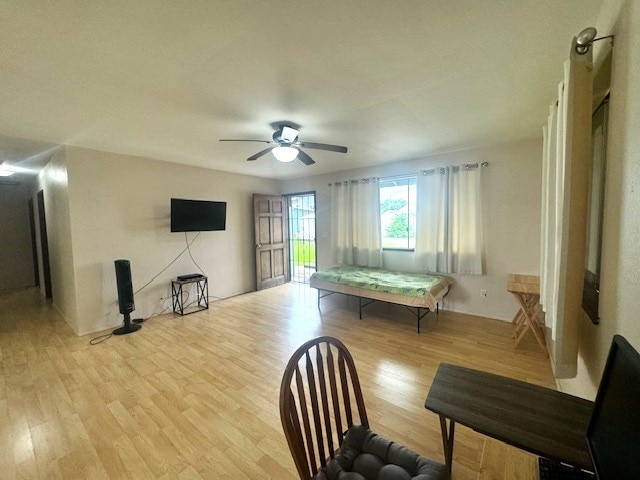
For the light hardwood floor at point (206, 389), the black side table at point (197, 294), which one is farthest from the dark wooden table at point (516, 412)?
the black side table at point (197, 294)

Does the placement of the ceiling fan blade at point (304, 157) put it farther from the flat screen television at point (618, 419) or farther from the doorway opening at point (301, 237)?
the doorway opening at point (301, 237)

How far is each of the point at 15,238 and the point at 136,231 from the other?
15.6 ft

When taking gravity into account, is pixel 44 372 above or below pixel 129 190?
below

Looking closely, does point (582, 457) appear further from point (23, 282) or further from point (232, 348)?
point (23, 282)

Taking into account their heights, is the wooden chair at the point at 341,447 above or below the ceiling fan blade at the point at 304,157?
below

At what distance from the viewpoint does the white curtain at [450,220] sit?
3582 millimetres

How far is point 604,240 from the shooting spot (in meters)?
1.12

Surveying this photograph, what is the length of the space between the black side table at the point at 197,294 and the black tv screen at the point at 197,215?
0.85 metres

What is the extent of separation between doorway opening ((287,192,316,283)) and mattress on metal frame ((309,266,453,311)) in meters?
1.74

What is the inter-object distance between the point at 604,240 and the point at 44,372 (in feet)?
14.5

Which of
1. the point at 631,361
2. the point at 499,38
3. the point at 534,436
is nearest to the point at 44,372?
the point at 534,436

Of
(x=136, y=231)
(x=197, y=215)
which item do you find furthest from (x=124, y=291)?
(x=197, y=215)

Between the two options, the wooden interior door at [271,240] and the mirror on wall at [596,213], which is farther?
the wooden interior door at [271,240]

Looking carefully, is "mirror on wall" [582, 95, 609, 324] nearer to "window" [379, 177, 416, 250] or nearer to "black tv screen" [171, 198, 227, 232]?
"window" [379, 177, 416, 250]
